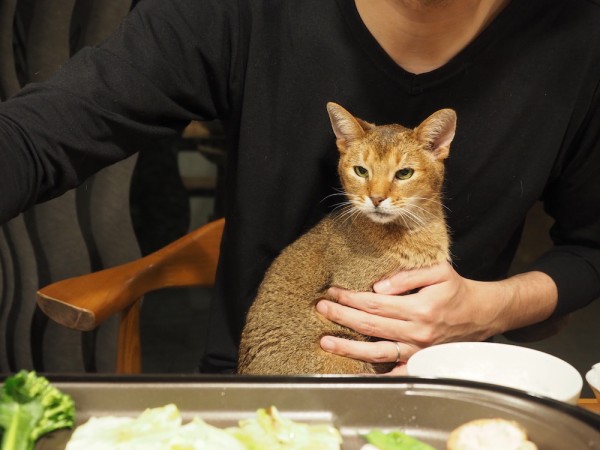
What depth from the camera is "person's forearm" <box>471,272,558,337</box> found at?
1492 millimetres

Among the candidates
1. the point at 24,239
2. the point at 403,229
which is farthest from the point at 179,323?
the point at 403,229

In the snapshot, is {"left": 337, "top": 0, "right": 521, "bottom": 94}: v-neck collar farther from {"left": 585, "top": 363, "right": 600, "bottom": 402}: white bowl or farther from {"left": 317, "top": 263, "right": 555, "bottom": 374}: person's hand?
{"left": 585, "top": 363, "right": 600, "bottom": 402}: white bowl

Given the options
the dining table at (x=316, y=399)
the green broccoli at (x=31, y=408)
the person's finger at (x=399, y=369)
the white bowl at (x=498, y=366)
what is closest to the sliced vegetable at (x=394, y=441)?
the dining table at (x=316, y=399)

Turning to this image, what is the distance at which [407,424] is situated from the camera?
847mm

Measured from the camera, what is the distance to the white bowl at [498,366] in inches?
40.1

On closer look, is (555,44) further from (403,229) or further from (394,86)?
(403,229)

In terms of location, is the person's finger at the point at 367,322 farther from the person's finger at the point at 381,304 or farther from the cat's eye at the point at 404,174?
the cat's eye at the point at 404,174

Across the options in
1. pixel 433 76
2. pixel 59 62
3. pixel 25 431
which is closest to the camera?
pixel 25 431

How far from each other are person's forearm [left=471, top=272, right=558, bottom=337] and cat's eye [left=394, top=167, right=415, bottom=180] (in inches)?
10.2

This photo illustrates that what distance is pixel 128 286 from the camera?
5.47 ft

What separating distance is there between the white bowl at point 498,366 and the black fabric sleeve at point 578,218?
24.1 inches

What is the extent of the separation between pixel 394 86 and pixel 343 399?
2.69 ft

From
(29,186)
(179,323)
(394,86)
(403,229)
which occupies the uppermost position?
(394,86)

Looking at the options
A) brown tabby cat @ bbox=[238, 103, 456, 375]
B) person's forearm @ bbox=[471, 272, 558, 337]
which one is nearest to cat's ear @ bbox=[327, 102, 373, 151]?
brown tabby cat @ bbox=[238, 103, 456, 375]
